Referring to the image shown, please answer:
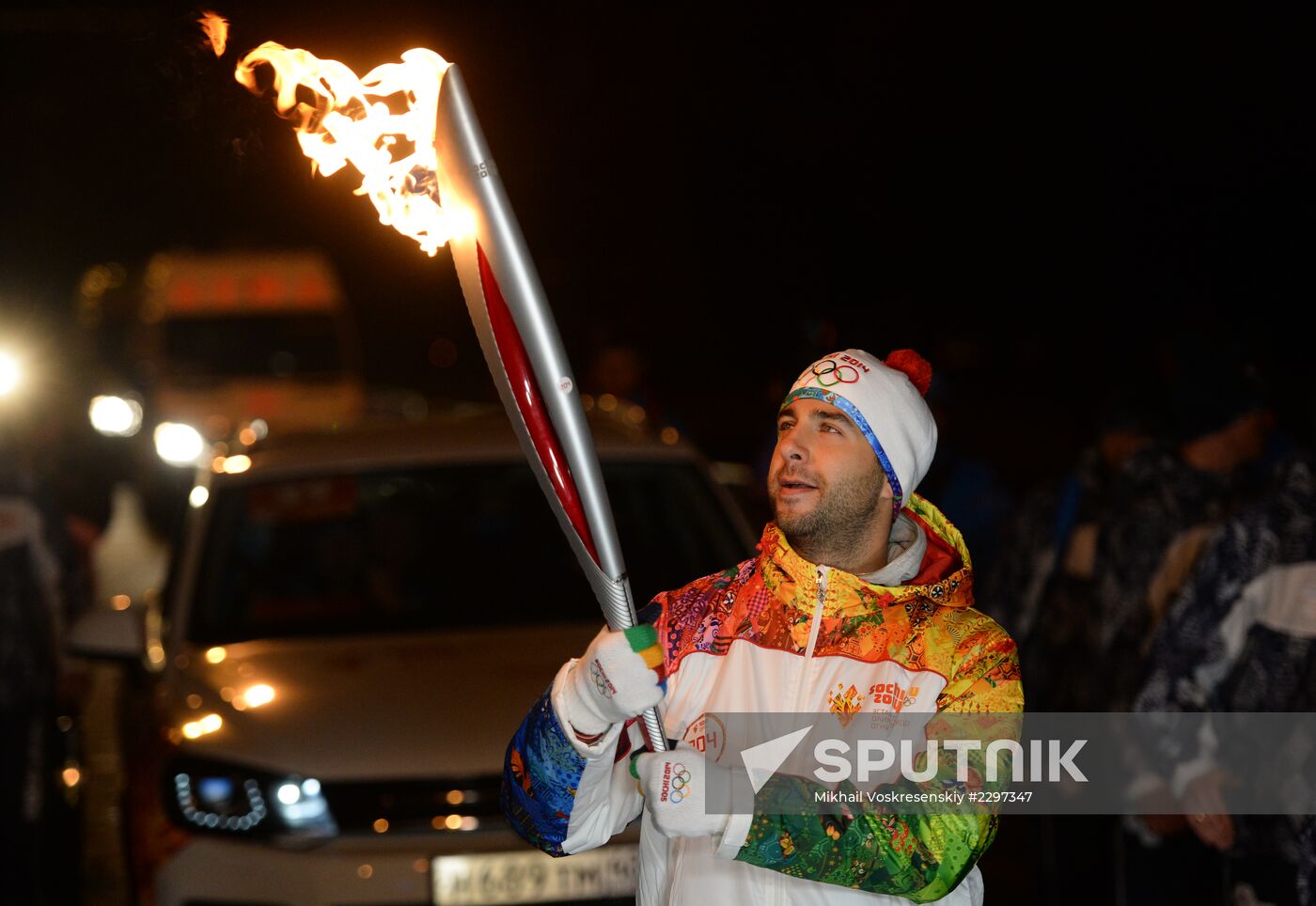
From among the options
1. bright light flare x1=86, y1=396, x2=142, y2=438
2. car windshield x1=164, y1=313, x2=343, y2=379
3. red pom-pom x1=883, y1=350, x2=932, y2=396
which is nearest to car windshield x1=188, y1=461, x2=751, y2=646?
red pom-pom x1=883, y1=350, x2=932, y2=396

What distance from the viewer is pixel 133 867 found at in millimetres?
4578

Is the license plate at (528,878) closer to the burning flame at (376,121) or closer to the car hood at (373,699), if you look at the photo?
the car hood at (373,699)

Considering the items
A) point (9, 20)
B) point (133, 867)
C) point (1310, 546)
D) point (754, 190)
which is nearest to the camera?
point (1310, 546)

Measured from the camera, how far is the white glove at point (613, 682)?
2.49m

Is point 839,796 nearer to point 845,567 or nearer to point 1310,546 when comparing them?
point 845,567

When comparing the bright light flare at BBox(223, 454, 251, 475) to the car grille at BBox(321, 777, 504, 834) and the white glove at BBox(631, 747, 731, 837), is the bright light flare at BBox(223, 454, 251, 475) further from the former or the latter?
the white glove at BBox(631, 747, 731, 837)

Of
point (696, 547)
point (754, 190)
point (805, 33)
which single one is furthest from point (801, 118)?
point (696, 547)

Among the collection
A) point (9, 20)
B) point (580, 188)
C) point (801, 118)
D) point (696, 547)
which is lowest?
point (696, 547)

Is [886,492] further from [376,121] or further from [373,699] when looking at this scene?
[373,699]

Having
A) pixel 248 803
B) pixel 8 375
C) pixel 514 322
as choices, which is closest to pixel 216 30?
pixel 514 322

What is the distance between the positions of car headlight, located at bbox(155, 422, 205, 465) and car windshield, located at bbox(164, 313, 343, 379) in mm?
520

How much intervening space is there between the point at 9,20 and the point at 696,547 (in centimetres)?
939

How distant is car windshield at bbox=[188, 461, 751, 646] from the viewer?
5.16m

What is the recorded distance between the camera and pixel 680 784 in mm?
2488
